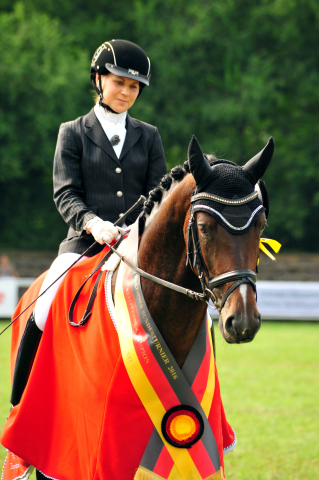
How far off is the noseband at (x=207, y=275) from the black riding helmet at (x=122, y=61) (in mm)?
1339

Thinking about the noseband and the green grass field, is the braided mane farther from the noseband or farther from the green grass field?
the green grass field

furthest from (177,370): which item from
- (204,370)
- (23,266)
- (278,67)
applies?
(278,67)

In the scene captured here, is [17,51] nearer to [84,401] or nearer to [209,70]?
[209,70]

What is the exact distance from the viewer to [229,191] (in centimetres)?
247

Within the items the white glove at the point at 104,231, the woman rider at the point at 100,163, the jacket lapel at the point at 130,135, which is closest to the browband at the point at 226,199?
the white glove at the point at 104,231

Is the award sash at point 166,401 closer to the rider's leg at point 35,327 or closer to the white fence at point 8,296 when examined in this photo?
the rider's leg at point 35,327

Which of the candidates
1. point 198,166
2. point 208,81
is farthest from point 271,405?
point 208,81

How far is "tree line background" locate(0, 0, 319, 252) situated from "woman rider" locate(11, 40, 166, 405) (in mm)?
18845

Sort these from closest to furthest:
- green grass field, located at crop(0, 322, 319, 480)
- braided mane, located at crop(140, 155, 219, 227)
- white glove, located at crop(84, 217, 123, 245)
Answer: braided mane, located at crop(140, 155, 219, 227) < white glove, located at crop(84, 217, 123, 245) < green grass field, located at crop(0, 322, 319, 480)

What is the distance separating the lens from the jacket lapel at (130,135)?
357cm

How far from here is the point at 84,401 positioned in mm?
2865

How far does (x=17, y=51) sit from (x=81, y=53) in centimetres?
275

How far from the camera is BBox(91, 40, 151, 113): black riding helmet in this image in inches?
134

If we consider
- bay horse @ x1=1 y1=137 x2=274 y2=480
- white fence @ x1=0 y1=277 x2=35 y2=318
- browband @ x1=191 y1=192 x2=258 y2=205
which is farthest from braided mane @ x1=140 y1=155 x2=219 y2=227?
white fence @ x1=0 y1=277 x2=35 y2=318
